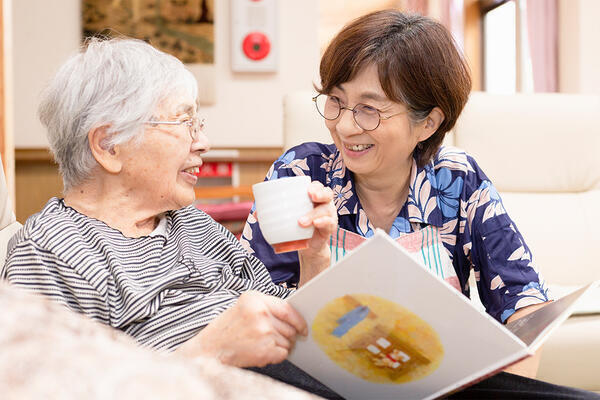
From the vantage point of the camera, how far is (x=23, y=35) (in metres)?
4.20

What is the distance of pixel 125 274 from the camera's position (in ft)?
3.42

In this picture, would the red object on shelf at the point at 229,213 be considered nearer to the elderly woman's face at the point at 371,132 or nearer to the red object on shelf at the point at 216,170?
the red object on shelf at the point at 216,170

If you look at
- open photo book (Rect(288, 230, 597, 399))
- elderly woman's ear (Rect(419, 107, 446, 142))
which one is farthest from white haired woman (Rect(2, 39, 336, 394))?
elderly woman's ear (Rect(419, 107, 446, 142))

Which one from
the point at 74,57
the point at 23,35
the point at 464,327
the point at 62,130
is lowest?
the point at 464,327

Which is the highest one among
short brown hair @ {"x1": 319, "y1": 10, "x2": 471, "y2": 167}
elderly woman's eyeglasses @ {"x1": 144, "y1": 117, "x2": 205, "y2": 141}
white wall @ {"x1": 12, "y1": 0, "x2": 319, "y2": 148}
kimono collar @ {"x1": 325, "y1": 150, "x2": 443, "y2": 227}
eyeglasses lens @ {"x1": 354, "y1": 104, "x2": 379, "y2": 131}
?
white wall @ {"x1": 12, "y1": 0, "x2": 319, "y2": 148}

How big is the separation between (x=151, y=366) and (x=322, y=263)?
0.69m

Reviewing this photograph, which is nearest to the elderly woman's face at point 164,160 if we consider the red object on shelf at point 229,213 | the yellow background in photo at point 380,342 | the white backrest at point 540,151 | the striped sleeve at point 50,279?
the striped sleeve at point 50,279

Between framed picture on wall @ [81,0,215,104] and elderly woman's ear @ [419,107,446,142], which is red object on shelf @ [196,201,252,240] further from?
elderly woman's ear @ [419,107,446,142]

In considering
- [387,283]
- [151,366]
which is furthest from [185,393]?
[387,283]

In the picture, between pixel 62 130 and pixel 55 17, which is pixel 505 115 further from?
pixel 55 17

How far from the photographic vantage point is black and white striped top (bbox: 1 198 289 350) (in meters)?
0.98

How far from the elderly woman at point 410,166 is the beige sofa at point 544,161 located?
78cm

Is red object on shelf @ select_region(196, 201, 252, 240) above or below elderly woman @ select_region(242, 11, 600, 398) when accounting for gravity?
below

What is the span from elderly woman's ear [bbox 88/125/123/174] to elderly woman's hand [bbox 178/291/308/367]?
1.27ft
